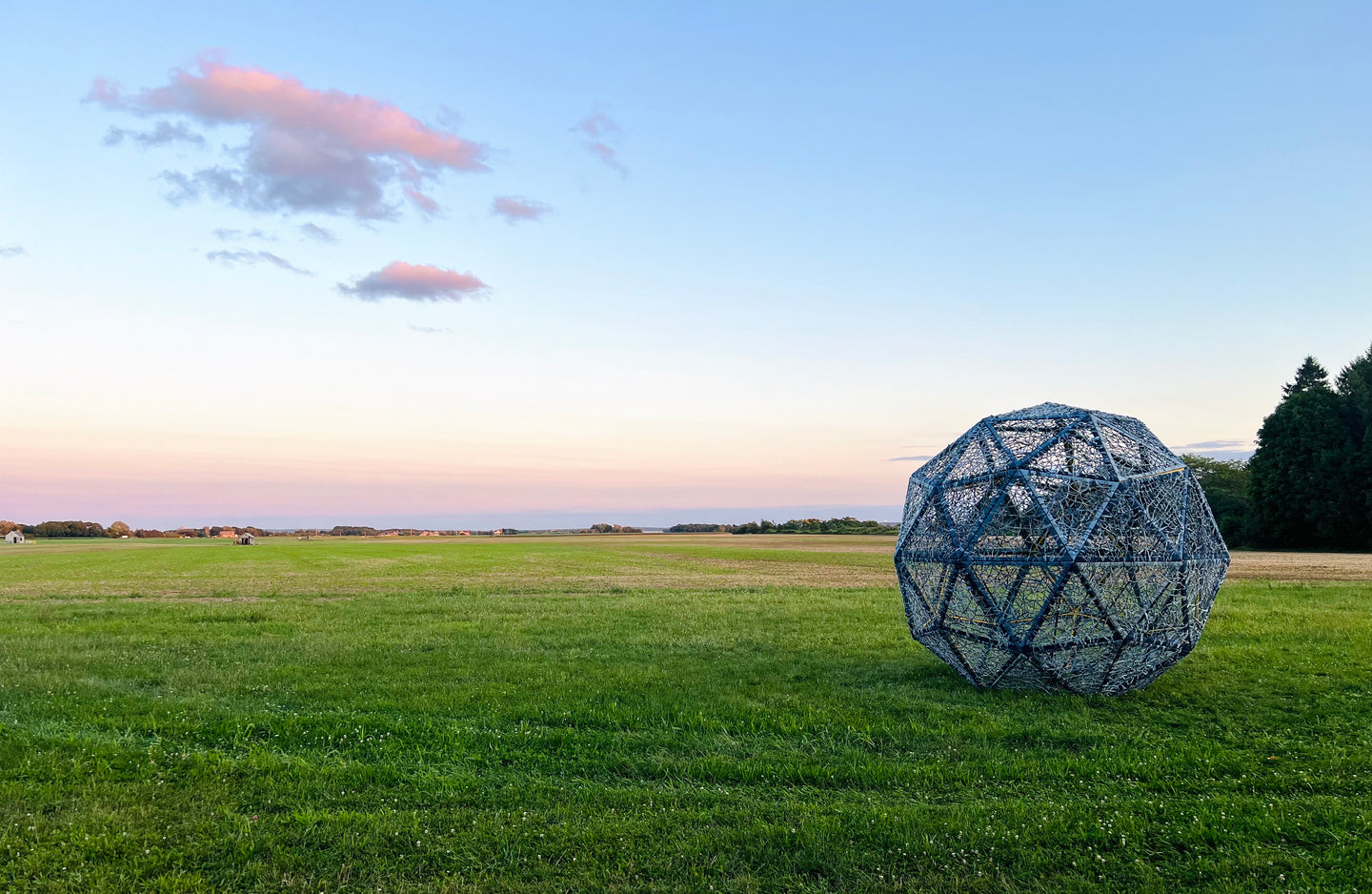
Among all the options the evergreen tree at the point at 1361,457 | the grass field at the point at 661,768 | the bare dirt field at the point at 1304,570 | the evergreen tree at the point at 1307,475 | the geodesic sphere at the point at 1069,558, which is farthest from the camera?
the evergreen tree at the point at 1307,475

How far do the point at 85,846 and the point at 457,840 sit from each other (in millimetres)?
2927

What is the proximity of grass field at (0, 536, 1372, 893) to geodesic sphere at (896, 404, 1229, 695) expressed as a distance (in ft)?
2.06

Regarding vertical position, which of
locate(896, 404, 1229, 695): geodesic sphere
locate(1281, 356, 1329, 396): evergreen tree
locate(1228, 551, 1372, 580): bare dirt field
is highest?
locate(1281, 356, 1329, 396): evergreen tree

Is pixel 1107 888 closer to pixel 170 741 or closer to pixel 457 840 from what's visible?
pixel 457 840

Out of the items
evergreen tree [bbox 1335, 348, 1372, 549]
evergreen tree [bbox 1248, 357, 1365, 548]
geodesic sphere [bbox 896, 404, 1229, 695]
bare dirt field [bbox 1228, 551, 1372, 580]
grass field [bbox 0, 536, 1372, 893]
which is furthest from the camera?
evergreen tree [bbox 1248, 357, 1365, 548]

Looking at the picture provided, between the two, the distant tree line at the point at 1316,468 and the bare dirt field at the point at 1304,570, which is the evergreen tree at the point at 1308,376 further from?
the bare dirt field at the point at 1304,570

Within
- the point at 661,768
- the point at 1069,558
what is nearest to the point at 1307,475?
the point at 1069,558

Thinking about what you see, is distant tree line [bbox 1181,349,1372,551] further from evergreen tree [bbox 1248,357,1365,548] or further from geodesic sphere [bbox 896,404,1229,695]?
geodesic sphere [bbox 896,404,1229,695]

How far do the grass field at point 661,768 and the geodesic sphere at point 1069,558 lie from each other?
2.06 feet

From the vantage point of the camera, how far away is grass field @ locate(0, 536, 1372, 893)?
6113mm

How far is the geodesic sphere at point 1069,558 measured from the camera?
10609 millimetres

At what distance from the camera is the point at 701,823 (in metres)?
6.86

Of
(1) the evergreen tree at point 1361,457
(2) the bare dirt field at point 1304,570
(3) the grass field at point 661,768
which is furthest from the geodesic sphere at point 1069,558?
(1) the evergreen tree at point 1361,457

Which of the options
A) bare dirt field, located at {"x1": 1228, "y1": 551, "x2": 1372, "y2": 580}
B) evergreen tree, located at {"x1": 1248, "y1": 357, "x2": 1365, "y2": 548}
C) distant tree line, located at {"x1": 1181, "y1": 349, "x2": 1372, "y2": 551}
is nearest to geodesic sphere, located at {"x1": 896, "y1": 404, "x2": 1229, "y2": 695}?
bare dirt field, located at {"x1": 1228, "y1": 551, "x2": 1372, "y2": 580}
